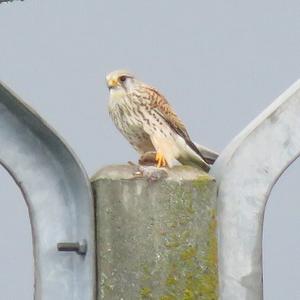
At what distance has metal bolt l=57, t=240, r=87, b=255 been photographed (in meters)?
3.13

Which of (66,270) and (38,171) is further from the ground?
(38,171)

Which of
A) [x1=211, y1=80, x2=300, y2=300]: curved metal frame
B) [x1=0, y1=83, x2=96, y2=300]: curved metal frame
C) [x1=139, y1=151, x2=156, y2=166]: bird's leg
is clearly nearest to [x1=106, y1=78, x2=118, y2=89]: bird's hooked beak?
[x1=139, y1=151, x2=156, y2=166]: bird's leg

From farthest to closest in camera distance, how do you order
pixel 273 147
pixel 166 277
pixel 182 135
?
pixel 182 135, pixel 273 147, pixel 166 277

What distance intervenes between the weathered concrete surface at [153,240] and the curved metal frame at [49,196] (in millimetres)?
52

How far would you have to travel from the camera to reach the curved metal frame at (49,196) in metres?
3.14

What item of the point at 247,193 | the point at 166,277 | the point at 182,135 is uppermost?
the point at 182,135

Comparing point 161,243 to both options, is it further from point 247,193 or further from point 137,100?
point 137,100

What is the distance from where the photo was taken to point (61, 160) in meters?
3.18

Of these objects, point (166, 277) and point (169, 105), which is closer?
point (166, 277)

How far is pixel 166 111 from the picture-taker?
4.12 meters

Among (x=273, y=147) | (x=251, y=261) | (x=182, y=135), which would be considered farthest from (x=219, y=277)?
(x=182, y=135)

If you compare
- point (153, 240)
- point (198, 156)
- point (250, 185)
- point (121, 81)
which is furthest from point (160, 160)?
point (121, 81)

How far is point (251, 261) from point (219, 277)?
0.11 metres

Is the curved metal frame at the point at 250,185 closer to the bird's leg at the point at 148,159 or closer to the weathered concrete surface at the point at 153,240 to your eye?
the weathered concrete surface at the point at 153,240
